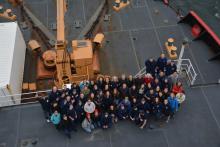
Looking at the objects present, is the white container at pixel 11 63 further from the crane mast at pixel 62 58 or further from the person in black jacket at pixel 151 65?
the person in black jacket at pixel 151 65

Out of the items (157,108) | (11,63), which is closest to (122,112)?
(157,108)

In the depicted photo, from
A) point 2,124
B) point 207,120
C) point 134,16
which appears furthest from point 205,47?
point 2,124

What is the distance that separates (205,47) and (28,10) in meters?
10.6

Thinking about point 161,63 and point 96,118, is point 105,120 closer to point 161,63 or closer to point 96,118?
point 96,118

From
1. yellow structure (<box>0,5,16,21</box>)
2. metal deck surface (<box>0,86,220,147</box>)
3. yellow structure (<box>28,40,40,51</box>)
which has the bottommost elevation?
metal deck surface (<box>0,86,220,147</box>)

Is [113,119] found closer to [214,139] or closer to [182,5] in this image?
[214,139]

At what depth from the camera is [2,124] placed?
535 inches

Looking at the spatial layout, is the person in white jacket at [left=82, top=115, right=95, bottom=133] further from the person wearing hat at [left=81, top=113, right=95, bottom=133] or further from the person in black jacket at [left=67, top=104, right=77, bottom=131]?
the person in black jacket at [left=67, top=104, right=77, bottom=131]

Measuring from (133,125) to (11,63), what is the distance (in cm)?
604

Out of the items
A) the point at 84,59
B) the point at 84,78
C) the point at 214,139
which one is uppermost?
the point at 84,59

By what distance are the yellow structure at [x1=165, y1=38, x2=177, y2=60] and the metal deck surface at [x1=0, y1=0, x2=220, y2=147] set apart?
31 cm

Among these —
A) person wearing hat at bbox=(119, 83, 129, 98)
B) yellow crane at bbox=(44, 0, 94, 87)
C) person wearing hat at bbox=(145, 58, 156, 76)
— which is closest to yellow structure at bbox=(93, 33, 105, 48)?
yellow crane at bbox=(44, 0, 94, 87)

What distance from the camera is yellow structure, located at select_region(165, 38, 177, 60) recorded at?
59.4 ft

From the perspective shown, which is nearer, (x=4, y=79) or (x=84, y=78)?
(x=4, y=79)
